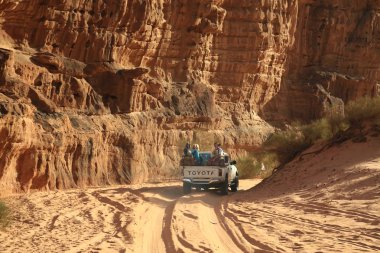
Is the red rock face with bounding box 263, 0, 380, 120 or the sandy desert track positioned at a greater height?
the red rock face with bounding box 263, 0, 380, 120

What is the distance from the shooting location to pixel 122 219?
46.7 feet

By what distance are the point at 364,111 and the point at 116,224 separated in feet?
39.1

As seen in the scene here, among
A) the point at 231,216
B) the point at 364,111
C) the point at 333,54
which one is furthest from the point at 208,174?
the point at 333,54

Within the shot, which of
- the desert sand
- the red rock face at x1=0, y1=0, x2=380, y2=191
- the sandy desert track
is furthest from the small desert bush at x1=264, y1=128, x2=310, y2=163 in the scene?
the red rock face at x1=0, y1=0, x2=380, y2=191

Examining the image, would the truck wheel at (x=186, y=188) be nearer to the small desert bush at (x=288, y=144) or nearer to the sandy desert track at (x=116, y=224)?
the sandy desert track at (x=116, y=224)

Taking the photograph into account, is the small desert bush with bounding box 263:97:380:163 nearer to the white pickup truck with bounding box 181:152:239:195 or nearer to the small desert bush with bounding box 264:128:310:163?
the small desert bush with bounding box 264:128:310:163

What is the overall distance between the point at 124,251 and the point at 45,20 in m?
20.5

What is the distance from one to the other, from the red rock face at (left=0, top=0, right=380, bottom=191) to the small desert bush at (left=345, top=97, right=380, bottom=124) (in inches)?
443

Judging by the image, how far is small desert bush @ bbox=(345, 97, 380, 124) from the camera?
70.8 feet

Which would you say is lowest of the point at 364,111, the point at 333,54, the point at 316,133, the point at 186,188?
the point at 186,188

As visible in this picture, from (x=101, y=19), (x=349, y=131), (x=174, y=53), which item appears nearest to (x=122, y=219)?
(x=349, y=131)

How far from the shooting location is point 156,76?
35.8 meters

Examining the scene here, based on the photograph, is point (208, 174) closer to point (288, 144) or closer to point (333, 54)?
point (288, 144)

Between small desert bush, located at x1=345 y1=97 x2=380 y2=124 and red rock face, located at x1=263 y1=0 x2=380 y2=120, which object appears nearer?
small desert bush, located at x1=345 y1=97 x2=380 y2=124
